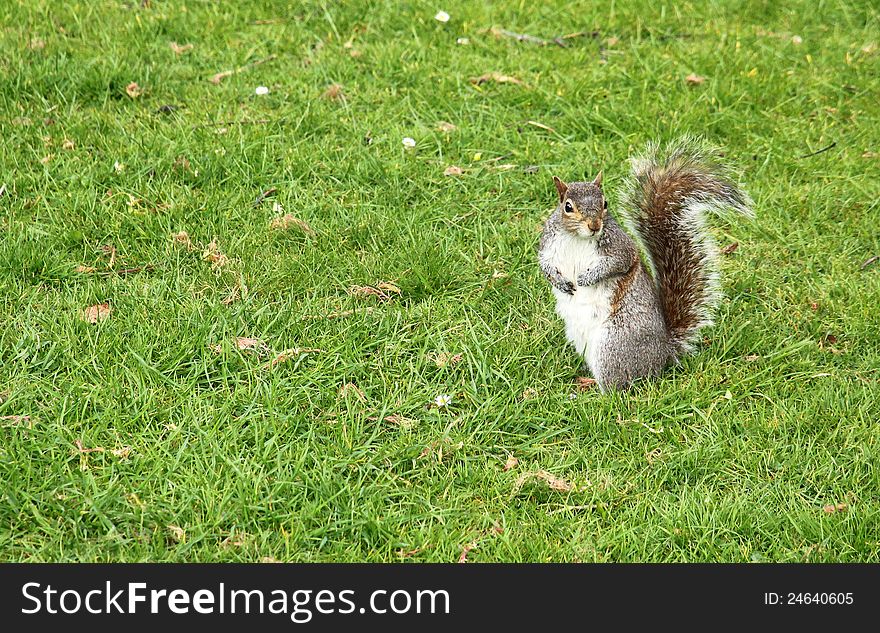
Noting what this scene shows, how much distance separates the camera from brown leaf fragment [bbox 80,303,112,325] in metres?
3.03

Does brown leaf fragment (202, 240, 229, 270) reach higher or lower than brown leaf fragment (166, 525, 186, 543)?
lower

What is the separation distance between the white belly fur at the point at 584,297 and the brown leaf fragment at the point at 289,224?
37.6 inches

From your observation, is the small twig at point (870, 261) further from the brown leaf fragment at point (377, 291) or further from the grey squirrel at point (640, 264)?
the brown leaf fragment at point (377, 291)

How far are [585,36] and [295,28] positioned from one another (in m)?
1.31

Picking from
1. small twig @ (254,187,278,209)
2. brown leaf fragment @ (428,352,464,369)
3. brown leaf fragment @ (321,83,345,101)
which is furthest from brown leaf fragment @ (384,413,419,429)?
brown leaf fragment @ (321,83,345,101)

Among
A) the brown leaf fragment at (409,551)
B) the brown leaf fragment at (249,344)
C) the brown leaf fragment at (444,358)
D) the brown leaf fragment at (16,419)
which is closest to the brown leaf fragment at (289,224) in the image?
the brown leaf fragment at (249,344)

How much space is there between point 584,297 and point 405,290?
63 cm

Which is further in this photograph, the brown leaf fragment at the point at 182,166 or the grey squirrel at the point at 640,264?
the brown leaf fragment at the point at 182,166

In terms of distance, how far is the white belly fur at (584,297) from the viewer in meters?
2.87

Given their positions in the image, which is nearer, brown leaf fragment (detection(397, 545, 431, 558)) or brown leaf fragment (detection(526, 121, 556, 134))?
brown leaf fragment (detection(397, 545, 431, 558))

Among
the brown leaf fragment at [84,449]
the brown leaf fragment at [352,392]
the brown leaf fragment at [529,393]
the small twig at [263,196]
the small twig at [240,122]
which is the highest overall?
the brown leaf fragment at [529,393]

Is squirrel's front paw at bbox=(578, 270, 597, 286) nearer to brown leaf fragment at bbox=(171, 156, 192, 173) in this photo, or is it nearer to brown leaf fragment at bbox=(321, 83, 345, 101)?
brown leaf fragment at bbox=(171, 156, 192, 173)

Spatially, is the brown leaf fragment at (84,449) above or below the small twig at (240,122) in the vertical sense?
above

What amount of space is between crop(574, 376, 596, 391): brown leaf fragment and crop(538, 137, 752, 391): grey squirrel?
0.13 ft
